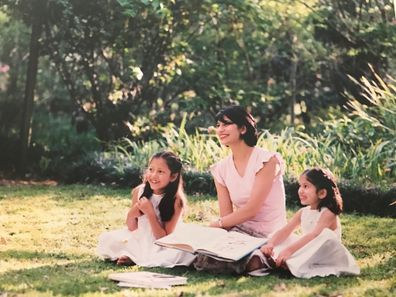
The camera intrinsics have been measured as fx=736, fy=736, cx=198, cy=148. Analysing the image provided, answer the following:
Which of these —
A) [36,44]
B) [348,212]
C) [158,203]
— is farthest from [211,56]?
[158,203]

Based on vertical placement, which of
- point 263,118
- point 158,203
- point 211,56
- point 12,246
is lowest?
point 12,246

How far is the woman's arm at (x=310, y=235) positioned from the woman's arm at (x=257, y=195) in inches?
18.9

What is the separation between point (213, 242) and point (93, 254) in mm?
1159

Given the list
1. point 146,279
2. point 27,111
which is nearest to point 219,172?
point 146,279

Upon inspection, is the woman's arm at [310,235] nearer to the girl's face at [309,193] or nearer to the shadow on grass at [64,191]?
the girl's face at [309,193]

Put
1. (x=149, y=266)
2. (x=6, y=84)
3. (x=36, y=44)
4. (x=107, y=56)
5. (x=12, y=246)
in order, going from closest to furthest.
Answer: (x=149, y=266) → (x=12, y=246) → (x=36, y=44) → (x=107, y=56) → (x=6, y=84)

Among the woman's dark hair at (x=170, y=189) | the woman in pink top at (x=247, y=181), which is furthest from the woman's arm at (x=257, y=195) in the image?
the woman's dark hair at (x=170, y=189)

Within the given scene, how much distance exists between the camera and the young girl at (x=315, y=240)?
447 cm

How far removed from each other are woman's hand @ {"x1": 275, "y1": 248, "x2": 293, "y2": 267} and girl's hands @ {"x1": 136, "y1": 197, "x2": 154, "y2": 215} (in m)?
0.99

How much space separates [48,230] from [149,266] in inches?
72.6

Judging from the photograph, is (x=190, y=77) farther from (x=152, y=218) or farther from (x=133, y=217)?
(x=152, y=218)

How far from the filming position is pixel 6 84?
14.7m

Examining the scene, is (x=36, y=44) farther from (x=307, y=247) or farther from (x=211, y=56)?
(x=307, y=247)

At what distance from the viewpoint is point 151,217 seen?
5.04 meters
